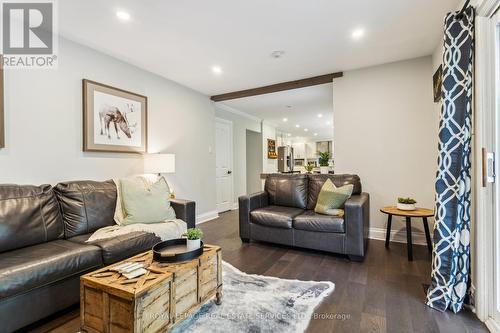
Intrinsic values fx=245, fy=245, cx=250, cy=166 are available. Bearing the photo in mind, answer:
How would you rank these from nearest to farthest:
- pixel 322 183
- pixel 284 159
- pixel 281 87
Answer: pixel 322 183, pixel 281 87, pixel 284 159

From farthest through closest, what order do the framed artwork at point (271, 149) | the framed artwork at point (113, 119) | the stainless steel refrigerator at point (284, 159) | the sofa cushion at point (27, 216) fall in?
1. the stainless steel refrigerator at point (284, 159)
2. the framed artwork at point (271, 149)
3. the framed artwork at point (113, 119)
4. the sofa cushion at point (27, 216)

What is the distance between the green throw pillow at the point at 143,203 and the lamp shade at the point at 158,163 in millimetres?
564

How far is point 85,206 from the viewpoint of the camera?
2408 mm

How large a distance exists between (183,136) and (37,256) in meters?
2.76

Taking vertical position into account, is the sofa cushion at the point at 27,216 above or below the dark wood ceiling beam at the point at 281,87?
below

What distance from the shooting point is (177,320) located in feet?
4.85

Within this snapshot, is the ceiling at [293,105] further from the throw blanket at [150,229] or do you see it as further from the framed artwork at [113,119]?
the throw blanket at [150,229]

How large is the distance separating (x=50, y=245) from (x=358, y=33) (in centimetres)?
349

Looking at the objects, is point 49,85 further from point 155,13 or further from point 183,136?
point 183,136

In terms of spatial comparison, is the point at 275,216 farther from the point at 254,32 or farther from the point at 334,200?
the point at 254,32

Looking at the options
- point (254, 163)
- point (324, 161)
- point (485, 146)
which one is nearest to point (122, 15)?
point (485, 146)

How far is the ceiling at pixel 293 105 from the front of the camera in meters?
4.59

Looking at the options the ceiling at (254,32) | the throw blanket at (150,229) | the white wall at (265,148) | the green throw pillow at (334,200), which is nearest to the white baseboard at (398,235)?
the green throw pillow at (334,200)

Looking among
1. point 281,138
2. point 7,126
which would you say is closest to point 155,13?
point 7,126
